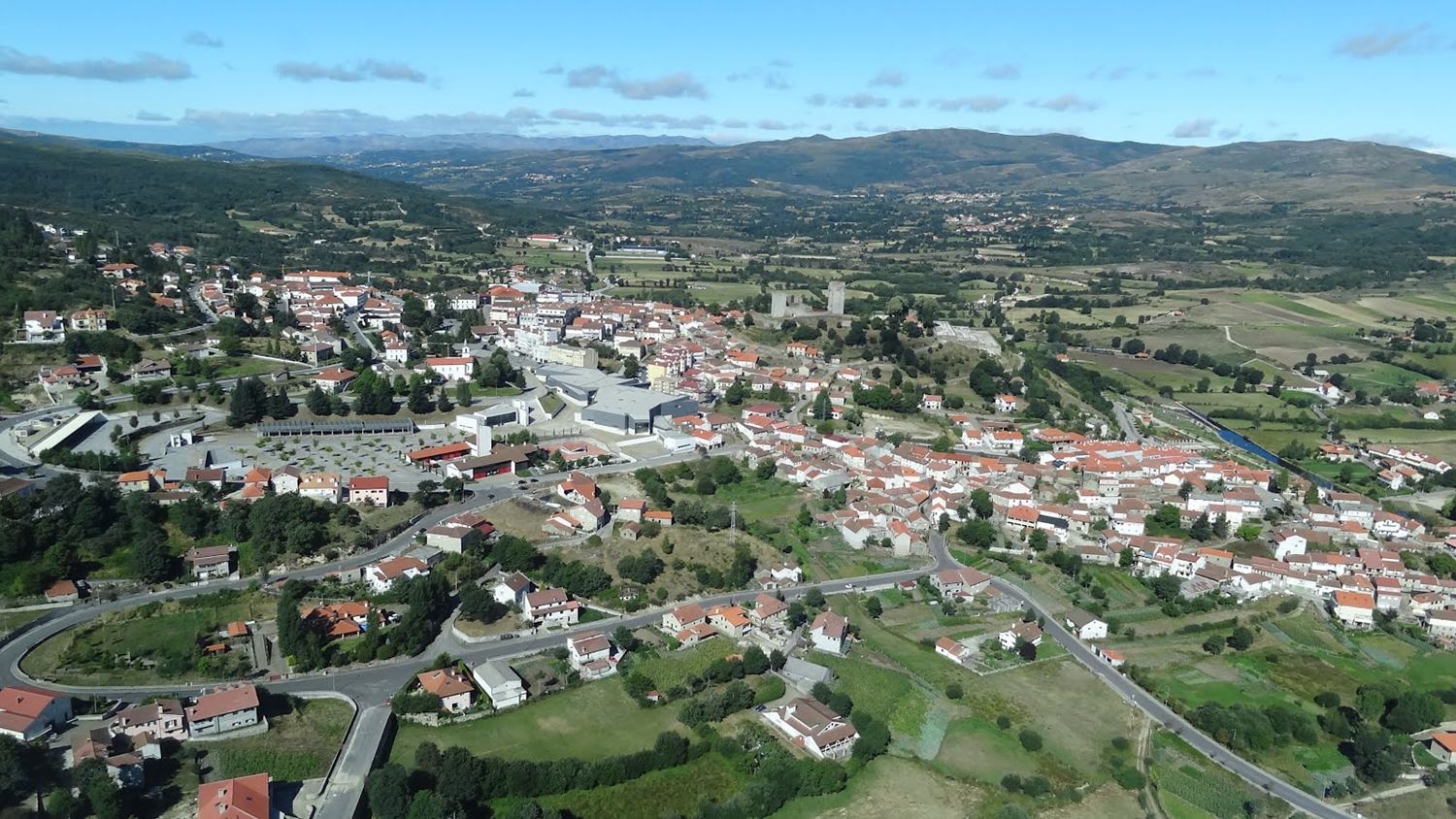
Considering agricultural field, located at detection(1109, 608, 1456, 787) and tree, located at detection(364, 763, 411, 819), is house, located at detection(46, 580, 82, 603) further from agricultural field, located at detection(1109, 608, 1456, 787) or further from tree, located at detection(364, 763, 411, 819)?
agricultural field, located at detection(1109, 608, 1456, 787)

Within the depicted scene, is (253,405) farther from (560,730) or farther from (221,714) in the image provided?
(560,730)

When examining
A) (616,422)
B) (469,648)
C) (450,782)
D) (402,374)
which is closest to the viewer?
(450,782)

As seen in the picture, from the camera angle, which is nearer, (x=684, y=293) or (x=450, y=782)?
(x=450, y=782)

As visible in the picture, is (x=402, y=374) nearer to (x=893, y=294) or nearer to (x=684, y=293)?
(x=684, y=293)

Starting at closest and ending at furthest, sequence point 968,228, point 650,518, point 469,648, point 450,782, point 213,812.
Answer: point 213,812, point 450,782, point 469,648, point 650,518, point 968,228

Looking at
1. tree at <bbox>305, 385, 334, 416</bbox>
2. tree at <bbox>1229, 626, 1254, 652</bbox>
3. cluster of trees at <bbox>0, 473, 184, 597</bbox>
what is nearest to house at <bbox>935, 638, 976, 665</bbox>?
tree at <bbox>1229, 626, 1254, 652</bbox>

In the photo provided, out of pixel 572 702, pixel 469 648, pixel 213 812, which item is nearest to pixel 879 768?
pixel 572 702

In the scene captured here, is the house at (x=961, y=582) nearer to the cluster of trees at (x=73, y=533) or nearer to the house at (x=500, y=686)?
the house at (x=500, y=686)
